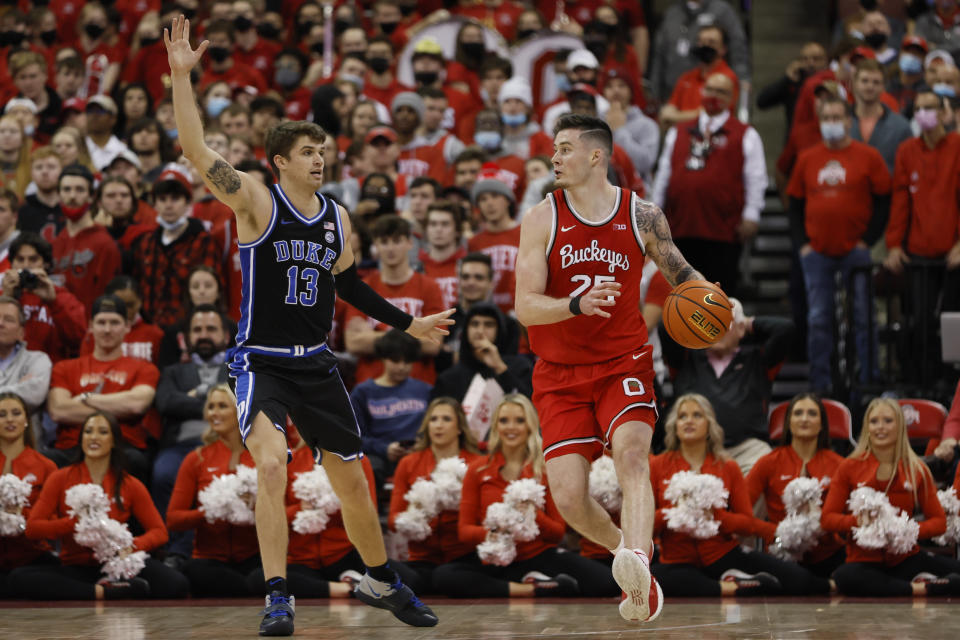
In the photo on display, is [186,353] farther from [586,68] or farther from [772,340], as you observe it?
[586,68]

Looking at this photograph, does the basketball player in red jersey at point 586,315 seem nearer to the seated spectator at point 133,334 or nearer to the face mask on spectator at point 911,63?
the seated spectator at point 133,334

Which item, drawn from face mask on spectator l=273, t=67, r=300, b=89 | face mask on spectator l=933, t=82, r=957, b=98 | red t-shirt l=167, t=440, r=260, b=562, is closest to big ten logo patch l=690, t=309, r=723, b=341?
red t-shirt l=167, t=440, r=260, b=562

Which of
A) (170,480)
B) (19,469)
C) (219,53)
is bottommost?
(170,480)

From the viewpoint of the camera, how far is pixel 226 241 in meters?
10.9

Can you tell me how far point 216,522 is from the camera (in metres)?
8.81

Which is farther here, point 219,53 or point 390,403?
point 219,53

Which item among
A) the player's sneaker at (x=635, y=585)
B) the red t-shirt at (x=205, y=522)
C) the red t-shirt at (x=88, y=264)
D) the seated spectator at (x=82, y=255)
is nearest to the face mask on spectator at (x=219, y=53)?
A: the seated spectator at (x=82, y=255)

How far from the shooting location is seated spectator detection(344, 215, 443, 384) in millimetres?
10109

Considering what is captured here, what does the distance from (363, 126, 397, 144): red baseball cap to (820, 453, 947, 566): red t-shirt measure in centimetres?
533

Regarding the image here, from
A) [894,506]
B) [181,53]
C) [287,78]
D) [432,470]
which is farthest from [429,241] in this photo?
[181,53]

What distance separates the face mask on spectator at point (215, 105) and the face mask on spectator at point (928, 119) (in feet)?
21.7

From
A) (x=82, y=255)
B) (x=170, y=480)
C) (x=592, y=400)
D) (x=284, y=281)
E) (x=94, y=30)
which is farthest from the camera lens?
(x=94, y=30)

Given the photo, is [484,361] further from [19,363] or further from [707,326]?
[707,326]

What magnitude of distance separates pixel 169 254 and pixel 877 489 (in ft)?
17.8
